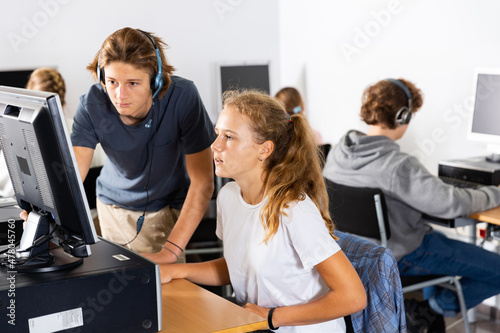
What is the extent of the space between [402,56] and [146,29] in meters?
1.73

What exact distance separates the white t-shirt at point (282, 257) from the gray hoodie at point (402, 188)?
0.98 m

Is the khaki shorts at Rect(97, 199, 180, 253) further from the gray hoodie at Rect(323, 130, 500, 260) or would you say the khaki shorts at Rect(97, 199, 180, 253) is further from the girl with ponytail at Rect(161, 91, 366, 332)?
the gray hoodie at Rect(323, 130, 500, 260)

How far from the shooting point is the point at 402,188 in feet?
7.38

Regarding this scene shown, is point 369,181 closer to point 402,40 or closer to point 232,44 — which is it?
point 402,40

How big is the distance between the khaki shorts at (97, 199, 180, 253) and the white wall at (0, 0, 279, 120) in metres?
2.00

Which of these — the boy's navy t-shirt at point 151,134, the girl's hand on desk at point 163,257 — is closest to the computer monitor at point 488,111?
the boy's navy t-shirt at point 151,134

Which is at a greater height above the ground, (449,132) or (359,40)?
(359,40)

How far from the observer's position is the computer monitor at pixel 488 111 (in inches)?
106

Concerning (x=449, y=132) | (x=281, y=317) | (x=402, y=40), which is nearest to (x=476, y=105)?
(x=449, y=132)

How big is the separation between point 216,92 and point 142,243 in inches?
97.7

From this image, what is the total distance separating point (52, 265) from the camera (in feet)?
3.68

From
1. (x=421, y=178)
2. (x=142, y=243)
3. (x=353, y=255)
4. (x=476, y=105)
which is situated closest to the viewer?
(x=353, y=255)

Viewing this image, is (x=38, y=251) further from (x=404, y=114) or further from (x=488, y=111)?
(x=488, y=111)

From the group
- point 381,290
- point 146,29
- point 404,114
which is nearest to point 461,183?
point 404,114
